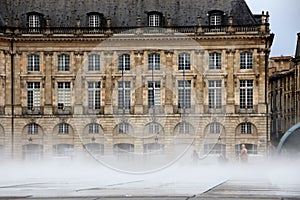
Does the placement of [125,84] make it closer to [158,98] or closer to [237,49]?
[158,98]

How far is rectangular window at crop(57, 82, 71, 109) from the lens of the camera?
6781cm

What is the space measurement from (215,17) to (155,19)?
16.3ft

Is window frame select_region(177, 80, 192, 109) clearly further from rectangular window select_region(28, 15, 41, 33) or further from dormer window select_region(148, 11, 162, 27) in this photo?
rectangular window select_region(28, 15, 41, 33)

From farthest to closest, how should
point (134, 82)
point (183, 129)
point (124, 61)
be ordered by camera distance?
1. point (124, 61)
2. point (134, 82)
3. point (183, 129)

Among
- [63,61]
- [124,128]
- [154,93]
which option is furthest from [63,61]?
[154,93]

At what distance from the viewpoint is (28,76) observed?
222ft

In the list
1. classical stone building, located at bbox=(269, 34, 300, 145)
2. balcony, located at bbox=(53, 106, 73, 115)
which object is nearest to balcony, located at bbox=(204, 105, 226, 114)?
balcony, located at bbox=(53, 106, 73, 115)

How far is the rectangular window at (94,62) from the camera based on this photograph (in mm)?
68000

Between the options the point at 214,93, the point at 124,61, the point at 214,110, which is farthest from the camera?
the point at 124,61

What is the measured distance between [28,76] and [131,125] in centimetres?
923

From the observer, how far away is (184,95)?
6806 cm

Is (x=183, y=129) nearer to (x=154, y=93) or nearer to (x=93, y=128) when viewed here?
(x=154, y=93)

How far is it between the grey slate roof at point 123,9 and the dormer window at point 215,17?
0.44m

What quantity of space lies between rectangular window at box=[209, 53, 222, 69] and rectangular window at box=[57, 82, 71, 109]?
38.2 feet
